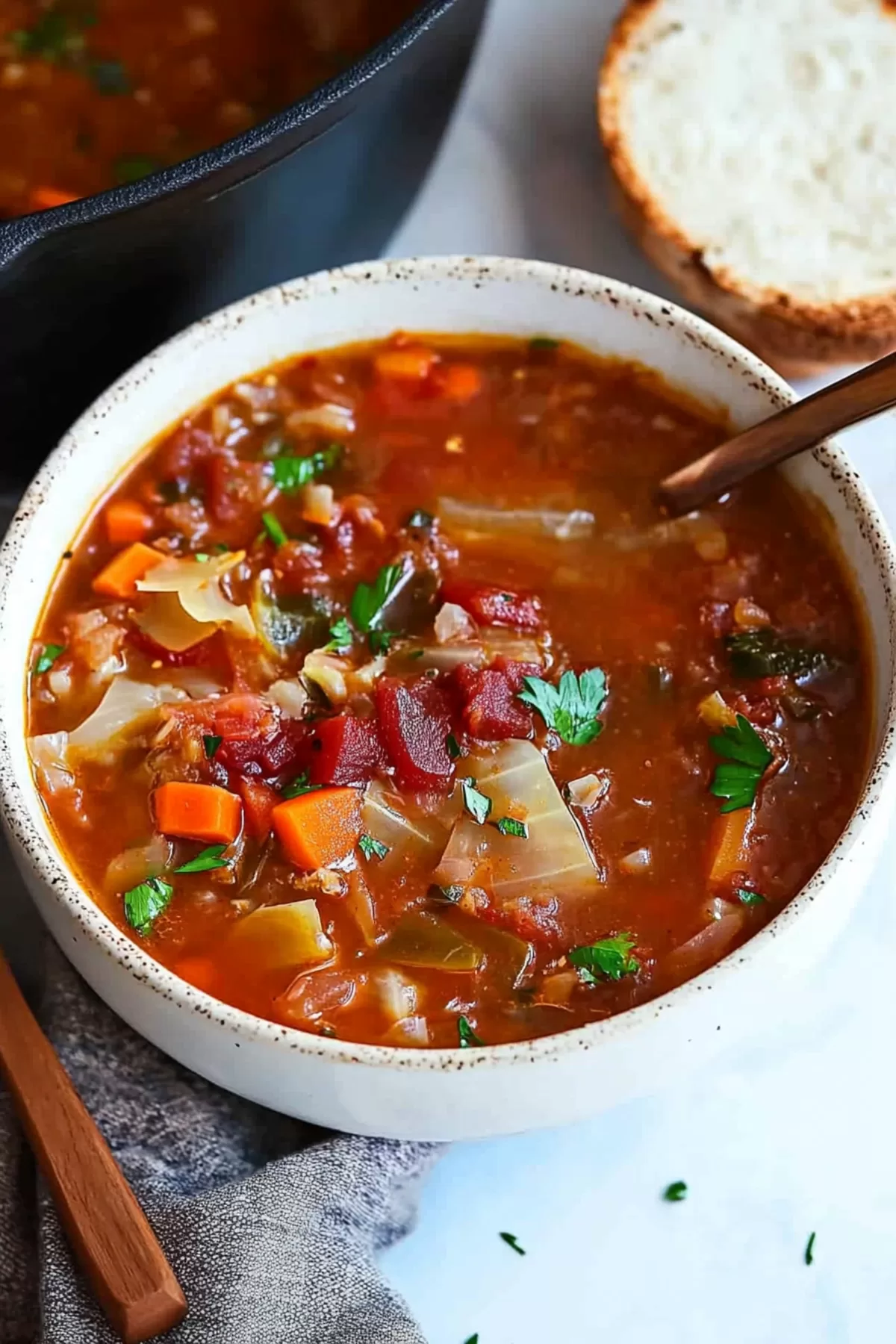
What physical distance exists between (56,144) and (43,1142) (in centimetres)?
212

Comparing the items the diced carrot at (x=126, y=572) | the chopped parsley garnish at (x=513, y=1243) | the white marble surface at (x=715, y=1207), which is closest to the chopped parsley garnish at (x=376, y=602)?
the diced carrot at (x=126, y=572)

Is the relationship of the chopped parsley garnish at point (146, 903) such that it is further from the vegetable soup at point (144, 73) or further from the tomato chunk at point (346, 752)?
the vegetable soup at point (144, 73)

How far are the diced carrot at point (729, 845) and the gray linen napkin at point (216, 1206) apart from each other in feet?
2.21

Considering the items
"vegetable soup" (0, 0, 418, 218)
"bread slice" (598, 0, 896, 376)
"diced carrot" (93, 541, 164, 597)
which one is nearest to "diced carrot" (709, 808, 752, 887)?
"diced carrot" (93, 541, 164, 597)

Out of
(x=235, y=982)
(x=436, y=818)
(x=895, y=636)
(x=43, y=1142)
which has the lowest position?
(x=43, y=1142)

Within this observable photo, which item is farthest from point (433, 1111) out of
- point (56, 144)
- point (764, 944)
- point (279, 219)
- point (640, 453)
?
point (56, 144)

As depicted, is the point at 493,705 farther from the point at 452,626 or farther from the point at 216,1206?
the point at 216,1206

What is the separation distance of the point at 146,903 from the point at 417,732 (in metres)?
0.49

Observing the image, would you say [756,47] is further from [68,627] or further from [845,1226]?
[845,1226]

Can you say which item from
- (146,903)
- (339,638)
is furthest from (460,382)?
(146,903)

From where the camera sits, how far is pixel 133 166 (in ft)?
10.7

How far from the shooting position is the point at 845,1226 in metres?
2.53

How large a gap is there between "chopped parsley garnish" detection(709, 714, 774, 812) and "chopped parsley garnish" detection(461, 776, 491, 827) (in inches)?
13.8

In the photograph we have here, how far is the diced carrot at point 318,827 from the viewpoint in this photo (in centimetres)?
229
